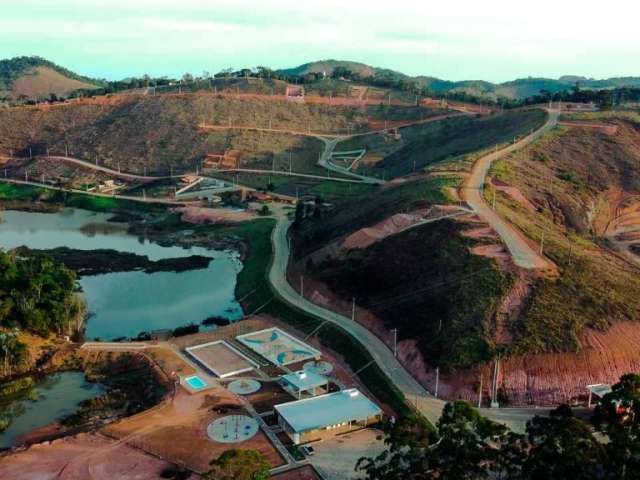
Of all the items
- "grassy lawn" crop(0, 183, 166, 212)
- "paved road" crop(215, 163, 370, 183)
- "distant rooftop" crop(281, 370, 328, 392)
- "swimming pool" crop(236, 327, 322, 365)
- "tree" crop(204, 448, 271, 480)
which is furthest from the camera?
"paved road" crop(215, 163, 370, 183)

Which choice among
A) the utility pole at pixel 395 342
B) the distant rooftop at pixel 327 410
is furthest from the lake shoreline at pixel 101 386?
the utility pole at pixel 395 342

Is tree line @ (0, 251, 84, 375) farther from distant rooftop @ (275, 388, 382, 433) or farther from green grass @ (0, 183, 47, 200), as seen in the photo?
green grass @ (0, 183, 47, 200)

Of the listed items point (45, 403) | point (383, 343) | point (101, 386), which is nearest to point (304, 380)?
point (383, 343)

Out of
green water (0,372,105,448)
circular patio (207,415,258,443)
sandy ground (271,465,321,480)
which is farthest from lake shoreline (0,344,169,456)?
sandy ground (271,465,321,480)

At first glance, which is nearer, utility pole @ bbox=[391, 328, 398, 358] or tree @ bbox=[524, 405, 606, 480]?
tree @ bbox=[524, 405, 606, 480]

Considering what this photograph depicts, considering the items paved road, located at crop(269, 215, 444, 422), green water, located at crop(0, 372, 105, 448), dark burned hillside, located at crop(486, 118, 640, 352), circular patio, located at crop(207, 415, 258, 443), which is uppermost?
dark burned hillside, located at crop(486, 118, 640, 352)

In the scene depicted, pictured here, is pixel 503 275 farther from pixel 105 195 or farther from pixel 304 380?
pixel 105 195

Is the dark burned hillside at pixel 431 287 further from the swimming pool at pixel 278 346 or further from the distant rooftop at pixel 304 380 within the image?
the distant rooftop at pixel 304 380
